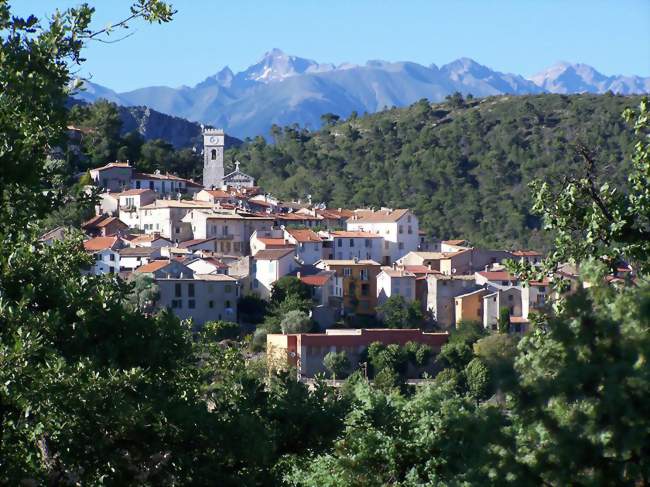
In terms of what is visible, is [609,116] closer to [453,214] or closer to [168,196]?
[453,214]

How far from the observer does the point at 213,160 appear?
76.1m

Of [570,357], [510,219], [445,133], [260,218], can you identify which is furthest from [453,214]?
[570,357]

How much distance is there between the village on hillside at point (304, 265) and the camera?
4531 cm

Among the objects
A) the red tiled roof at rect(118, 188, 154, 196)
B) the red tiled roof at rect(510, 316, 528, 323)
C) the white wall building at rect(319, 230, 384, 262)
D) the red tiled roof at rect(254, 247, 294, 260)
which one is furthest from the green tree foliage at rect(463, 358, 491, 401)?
the red tiled roof at rect(118, 188, 154, 196)

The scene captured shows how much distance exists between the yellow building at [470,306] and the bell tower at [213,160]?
2713 centimetres

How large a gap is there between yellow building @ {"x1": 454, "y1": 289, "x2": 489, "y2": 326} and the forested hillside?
2091 cm

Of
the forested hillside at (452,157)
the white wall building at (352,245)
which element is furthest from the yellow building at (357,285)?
the forested hillside at (452,157)

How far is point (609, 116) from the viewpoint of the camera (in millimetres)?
93312

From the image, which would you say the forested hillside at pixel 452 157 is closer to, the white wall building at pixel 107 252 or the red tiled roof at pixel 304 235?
the red tiled roof at pixel 304 235

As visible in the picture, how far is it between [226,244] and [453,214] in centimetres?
2686

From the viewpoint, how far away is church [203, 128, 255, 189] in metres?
74.5

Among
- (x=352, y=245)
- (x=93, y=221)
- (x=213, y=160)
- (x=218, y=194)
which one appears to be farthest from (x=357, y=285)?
(x=213, y=160)

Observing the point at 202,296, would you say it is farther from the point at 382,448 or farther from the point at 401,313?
the point at 382,448

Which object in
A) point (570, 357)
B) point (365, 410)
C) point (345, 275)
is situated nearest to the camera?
point (570, 357)
